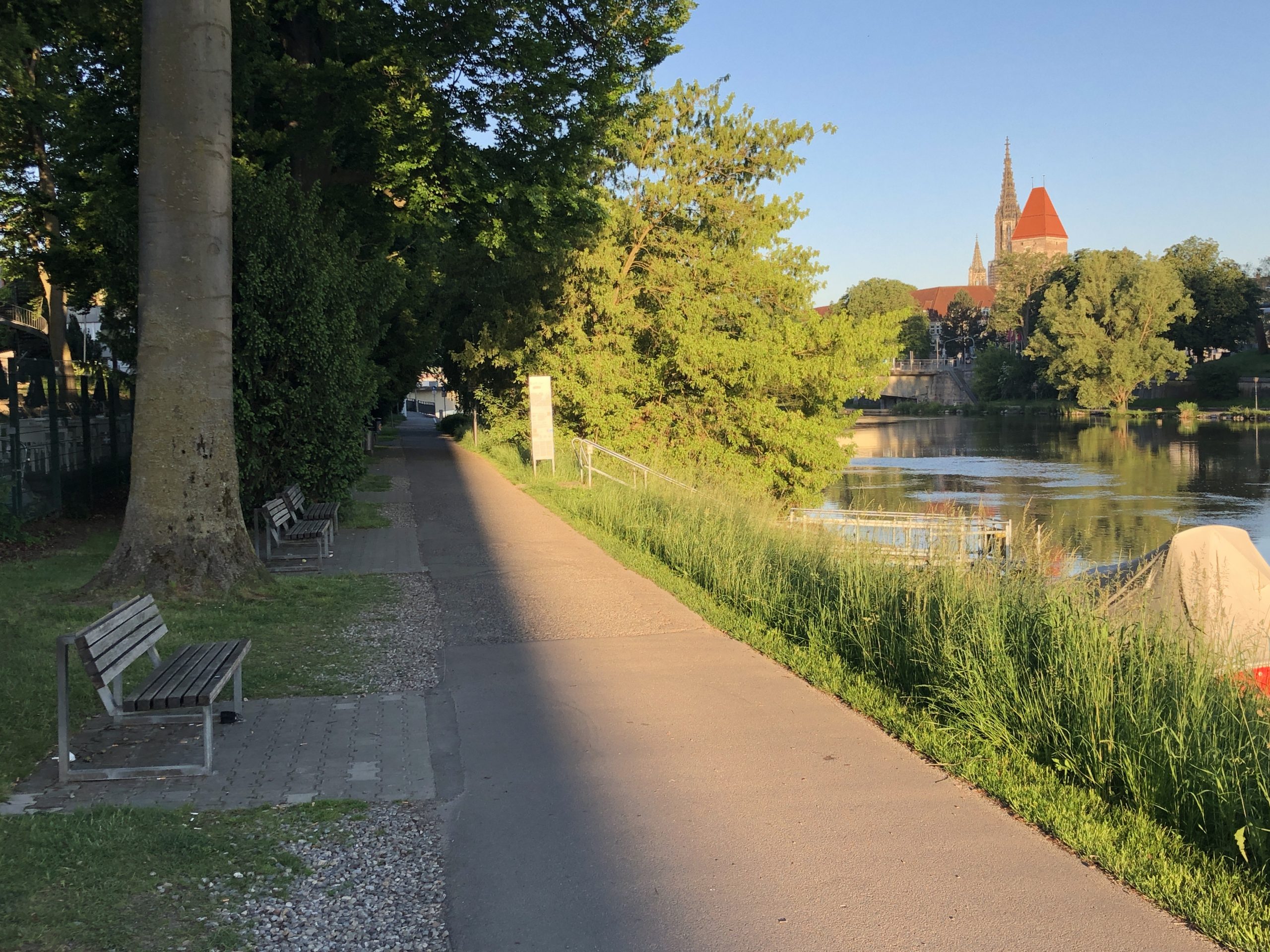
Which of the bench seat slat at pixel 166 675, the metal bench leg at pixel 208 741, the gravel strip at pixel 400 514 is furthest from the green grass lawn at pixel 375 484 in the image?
the metal bench leg at pixel 208 741

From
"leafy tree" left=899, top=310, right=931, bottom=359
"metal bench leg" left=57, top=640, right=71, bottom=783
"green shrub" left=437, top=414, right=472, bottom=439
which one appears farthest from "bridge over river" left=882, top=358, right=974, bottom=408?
"metal bench leg" left=57, top=640, right=71, bottom=783

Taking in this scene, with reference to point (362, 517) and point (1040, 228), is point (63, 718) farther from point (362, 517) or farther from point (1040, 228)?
point (1040, 228)

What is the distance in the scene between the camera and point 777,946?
11.4 ft

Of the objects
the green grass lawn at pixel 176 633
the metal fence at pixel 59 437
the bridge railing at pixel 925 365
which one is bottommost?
the green grass lawn at pixel 176 633

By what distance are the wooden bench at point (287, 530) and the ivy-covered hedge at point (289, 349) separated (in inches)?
40.8

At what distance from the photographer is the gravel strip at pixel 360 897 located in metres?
3.54

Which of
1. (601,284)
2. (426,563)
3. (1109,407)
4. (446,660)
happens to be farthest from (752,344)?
(1109,407)

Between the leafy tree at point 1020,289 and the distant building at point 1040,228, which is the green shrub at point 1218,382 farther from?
the distant building at point 1040,228

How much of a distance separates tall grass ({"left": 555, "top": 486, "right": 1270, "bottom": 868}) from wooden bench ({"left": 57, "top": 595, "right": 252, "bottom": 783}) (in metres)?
3.80

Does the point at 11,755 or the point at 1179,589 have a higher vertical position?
the point at 1179,589

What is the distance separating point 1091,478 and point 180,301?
4241 cm

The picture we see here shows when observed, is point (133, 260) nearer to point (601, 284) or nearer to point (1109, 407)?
point (601, 284)

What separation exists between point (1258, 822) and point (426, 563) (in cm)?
927

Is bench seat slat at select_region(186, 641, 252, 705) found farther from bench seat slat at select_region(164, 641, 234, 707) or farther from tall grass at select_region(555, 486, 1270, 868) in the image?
tall grass at select_region(555, 486, 1270, 868)
